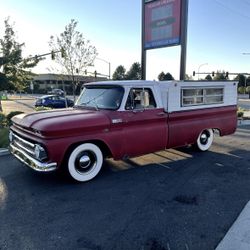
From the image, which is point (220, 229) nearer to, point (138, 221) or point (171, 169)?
point (138, 221)

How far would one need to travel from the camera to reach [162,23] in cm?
1206

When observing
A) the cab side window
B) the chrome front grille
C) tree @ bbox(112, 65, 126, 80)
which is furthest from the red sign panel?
tree @ bbox(112, 65, 126, 80)

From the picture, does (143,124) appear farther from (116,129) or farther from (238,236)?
(238,236)

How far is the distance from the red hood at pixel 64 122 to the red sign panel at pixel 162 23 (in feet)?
24.2

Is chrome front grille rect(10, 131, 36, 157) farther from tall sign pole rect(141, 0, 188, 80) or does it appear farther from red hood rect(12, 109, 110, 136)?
tall sign pole rect(141, 0, 188, 80)

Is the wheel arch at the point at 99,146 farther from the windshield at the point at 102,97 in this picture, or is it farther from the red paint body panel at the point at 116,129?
the windshield at the point at 102,97

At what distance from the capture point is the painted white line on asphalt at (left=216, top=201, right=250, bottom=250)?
10.8 ft

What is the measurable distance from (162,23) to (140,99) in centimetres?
711

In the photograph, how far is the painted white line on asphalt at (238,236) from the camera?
10.8 ft

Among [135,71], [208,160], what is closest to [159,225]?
[208,160]

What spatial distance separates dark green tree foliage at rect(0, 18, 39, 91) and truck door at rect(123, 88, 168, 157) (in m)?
10.6

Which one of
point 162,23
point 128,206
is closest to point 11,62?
point 162,23

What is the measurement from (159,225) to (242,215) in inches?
51.0

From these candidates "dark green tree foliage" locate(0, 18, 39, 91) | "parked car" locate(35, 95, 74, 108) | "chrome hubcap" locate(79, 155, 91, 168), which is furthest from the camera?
"parked car" locate(35, 95, 74, 108)
